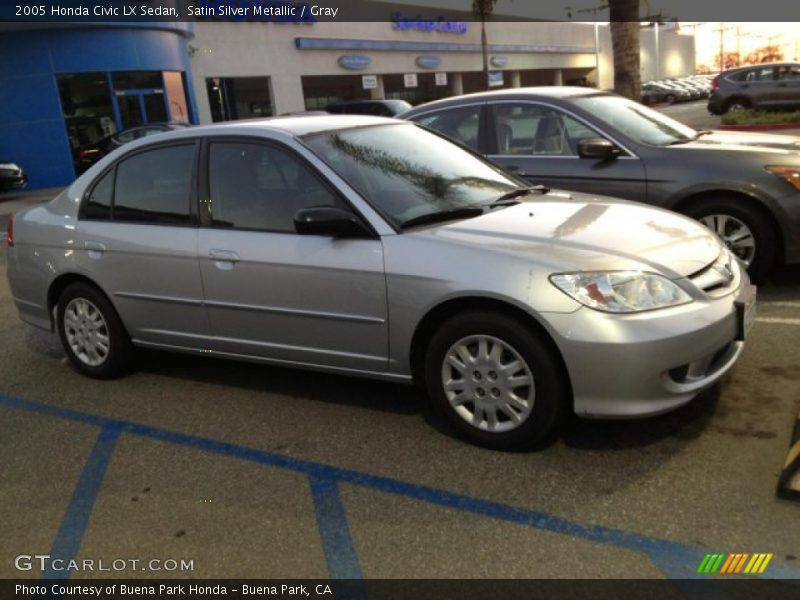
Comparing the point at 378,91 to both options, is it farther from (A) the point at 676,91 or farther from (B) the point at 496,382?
(B) the point at 496,382

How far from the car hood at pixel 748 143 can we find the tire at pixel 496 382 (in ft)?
11.0

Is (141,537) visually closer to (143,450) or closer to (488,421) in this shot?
(143,450)

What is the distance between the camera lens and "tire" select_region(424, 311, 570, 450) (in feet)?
11.4

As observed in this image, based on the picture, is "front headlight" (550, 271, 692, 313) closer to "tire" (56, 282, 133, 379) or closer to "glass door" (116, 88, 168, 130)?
"tire" (56, 282, 133, 379)

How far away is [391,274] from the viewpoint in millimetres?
3793

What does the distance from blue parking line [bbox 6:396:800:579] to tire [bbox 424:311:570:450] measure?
0.43m

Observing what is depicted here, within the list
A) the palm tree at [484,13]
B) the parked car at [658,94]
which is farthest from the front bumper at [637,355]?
the parked car at [658,94]

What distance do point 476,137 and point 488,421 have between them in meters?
3.64

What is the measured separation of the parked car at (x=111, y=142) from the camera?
1905 cm

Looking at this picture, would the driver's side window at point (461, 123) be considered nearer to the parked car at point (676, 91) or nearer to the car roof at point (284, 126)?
the car roof at point (284, 126)

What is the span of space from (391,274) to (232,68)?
3035 cm

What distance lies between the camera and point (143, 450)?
4047mm

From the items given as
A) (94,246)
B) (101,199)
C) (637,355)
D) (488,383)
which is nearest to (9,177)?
(101,199)
